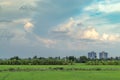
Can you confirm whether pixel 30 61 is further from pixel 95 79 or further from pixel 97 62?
pixel 95 79

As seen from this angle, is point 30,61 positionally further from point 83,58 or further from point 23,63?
point 83,58

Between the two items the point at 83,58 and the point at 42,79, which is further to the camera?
the point at 83,58

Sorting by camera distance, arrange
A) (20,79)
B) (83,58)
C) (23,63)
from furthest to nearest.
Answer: (83,58), (23,63), (20,79)

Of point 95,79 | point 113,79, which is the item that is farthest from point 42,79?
point 113,79

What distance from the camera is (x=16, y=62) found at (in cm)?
6550

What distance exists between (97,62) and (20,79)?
137 feet

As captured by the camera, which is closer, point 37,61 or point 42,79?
point 42,79

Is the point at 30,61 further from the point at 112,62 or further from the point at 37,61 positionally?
the point at 112,62

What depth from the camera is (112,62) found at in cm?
6638

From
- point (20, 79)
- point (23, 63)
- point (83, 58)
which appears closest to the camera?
point (20, 79)

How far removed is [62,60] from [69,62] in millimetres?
1718

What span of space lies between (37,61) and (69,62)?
7413 millimetres

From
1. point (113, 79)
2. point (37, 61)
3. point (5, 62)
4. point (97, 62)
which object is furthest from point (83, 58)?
point (113, 79)

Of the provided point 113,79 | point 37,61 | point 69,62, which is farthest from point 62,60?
point 113,79
